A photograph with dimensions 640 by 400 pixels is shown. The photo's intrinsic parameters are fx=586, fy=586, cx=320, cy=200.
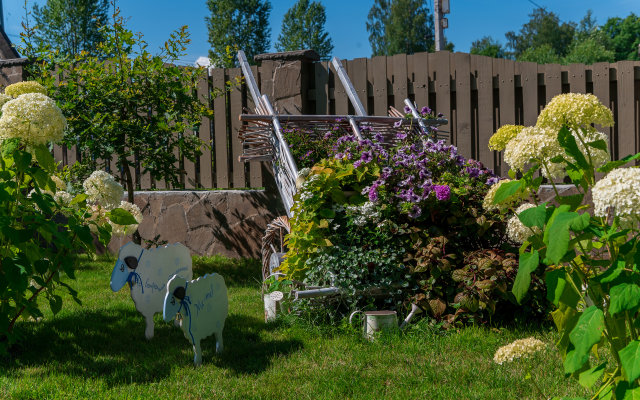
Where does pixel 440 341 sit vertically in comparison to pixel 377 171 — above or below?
below

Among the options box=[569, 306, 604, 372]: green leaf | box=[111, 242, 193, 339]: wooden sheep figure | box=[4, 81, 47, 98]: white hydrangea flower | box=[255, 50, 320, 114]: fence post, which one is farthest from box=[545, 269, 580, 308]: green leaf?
box=[255, 50, 320, 114]: fence post

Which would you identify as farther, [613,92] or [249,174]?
[249,174]

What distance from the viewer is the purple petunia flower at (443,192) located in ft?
12.2

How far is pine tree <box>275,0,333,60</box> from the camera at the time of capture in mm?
37062

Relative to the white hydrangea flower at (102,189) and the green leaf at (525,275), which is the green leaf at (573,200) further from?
the white hydrangea flower at (102,189)

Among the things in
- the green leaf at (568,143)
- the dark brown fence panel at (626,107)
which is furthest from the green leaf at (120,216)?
the dark brown fence panel at (626,107)

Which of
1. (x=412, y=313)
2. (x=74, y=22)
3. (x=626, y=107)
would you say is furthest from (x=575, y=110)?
(x=74, y=22)

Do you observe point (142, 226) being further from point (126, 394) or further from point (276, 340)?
point (126, 394)

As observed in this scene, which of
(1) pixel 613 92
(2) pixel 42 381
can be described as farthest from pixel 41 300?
(1) pixel 613 92

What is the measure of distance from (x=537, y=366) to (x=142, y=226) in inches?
200

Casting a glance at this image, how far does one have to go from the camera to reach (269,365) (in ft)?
10.1

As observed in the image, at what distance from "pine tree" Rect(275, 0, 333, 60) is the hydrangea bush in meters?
33.8

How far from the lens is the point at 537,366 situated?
114 inches

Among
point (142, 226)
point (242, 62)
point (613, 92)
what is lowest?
point (142, 226)
